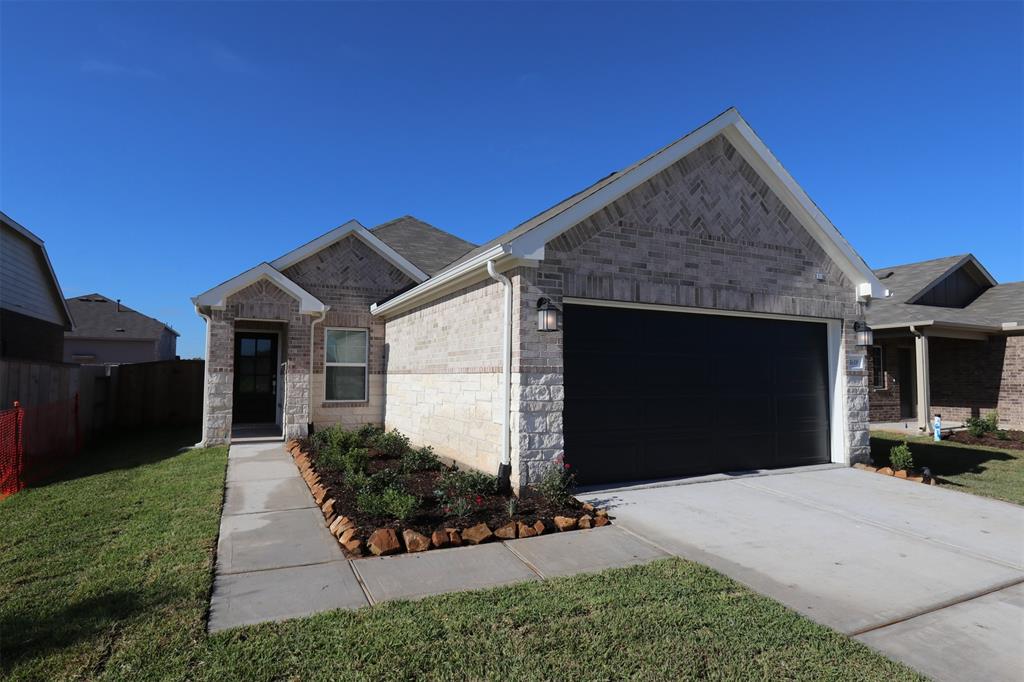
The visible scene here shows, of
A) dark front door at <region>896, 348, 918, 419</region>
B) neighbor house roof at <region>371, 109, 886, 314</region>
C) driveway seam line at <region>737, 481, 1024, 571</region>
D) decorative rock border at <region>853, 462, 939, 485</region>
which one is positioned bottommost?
driveway seam line at <region>737, 481, 1024, 571</region>

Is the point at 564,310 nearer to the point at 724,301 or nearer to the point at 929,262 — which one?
the point at 724,301

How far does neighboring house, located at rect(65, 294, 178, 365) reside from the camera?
2786 cm

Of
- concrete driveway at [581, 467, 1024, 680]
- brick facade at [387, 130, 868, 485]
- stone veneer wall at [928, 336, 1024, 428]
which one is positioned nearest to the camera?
concrete driveway at [581, 467, 1024, 680]

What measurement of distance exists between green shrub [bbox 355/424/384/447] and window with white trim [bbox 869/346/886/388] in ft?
49.7

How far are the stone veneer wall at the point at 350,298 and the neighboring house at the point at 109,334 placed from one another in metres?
20.7

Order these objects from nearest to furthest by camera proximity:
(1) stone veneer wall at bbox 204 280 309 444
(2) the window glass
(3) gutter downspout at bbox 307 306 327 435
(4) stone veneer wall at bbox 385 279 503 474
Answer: (4) stone veneer wall at bbox 385 279 503 474 < (1) stone veneer wall at bbox 204 280 309 444 < (3) gutter downspout at bbox 307 306 327 435 < (2) the window glass

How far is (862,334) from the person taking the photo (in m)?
9.26

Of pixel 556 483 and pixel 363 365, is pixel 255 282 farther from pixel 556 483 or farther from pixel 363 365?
pixel 556 483

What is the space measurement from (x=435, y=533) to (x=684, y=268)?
17.4 feet

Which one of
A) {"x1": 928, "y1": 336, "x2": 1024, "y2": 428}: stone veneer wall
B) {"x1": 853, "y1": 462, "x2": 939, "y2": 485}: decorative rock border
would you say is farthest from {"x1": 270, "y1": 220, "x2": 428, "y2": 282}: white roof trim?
{"x1": 928, "y1": 336, "x2": 1024, "y2": 428}: stone veneer wall

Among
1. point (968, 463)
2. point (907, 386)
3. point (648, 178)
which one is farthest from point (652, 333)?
point (907, 386)

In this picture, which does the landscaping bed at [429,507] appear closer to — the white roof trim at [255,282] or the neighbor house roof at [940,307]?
the white roof trim at [255,282]

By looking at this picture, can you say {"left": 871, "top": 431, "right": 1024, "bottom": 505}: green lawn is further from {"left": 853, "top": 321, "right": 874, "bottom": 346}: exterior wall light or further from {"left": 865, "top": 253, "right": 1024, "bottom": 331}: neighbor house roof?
{"left": 865, "top": 253, "right": 1024, "bottom": 331}: neighbor house roof

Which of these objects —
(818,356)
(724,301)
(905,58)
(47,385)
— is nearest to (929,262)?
(905,58)
